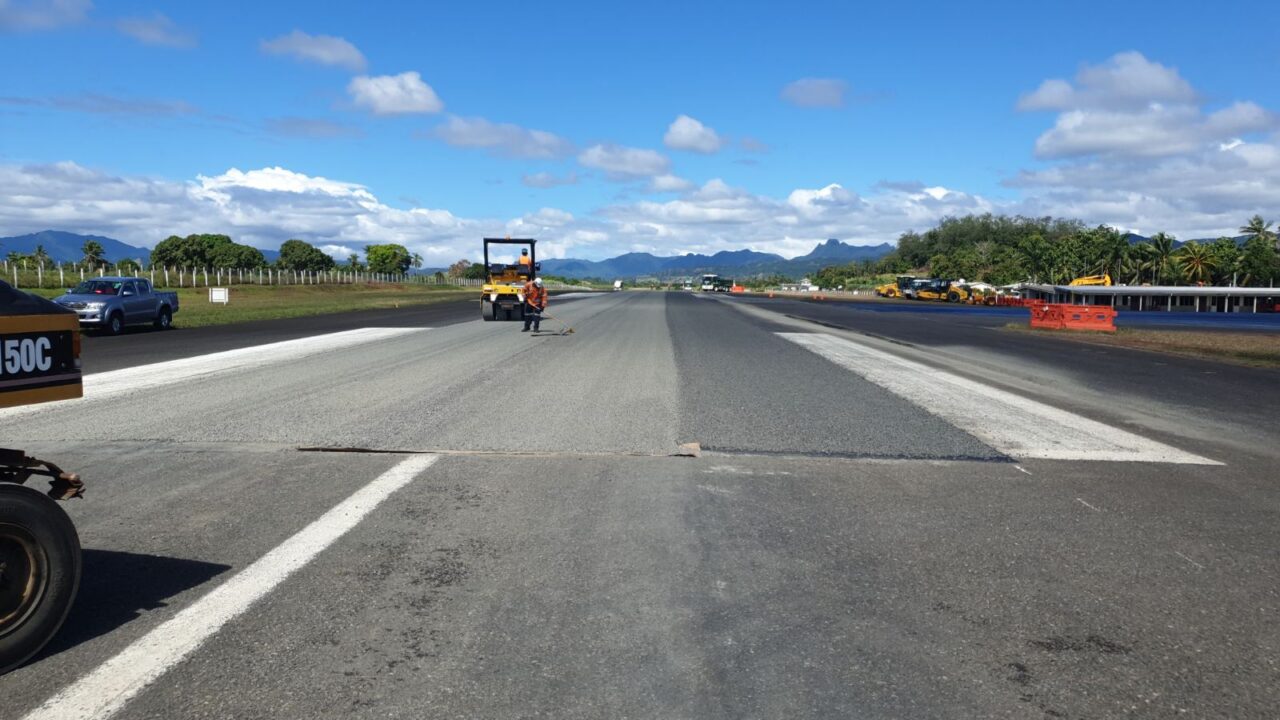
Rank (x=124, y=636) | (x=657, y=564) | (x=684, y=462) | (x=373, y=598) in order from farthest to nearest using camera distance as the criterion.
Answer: (x=684, y=462) < (x=657, y=564) < (x=373, y=598) < (x=124, y=636)

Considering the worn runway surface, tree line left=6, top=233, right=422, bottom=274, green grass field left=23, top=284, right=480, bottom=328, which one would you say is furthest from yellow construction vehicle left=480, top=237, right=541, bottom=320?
tree line left=6, top=233, right=422, bottom=274

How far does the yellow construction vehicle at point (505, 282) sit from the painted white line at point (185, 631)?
73.0ft

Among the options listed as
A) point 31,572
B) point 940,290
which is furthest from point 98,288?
point 940,290

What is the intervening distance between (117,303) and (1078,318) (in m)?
31.4

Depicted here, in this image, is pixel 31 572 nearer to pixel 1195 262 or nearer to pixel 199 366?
pixel 199 366

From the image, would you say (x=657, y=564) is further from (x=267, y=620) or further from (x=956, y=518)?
(x=956, y=518)

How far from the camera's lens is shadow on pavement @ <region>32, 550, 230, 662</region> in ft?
11.9

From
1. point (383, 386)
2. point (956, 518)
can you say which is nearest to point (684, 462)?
point (956, 518)

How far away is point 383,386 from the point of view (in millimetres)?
11812

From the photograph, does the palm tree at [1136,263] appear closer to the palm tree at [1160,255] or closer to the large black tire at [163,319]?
the palm tree at [1160,255]

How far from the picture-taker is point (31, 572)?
134 inches

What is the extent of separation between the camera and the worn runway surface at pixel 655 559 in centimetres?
317

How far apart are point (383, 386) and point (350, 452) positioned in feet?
14.9

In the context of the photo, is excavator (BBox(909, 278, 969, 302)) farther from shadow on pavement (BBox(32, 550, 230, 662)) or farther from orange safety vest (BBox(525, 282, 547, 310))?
shadow on pavement (BBox(32, 550, 230, 662))
